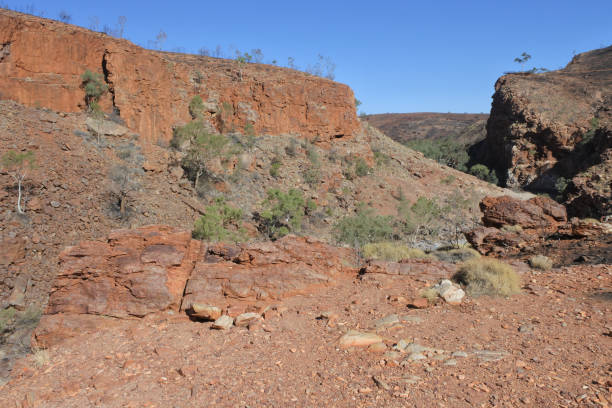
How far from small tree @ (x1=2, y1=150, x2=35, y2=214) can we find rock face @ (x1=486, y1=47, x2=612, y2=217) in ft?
141

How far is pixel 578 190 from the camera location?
17.5 metres

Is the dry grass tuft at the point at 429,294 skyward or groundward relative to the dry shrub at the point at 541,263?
skyward

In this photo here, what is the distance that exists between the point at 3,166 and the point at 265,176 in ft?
51.1

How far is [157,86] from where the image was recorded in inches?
982

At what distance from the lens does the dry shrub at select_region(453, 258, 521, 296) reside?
6.12m

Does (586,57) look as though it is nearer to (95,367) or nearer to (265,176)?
(265,176)

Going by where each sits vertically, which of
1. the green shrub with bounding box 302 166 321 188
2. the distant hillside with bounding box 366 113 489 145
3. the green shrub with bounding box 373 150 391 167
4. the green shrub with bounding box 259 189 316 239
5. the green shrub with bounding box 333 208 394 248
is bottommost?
the green shrub with bounding box 333 208 394 248

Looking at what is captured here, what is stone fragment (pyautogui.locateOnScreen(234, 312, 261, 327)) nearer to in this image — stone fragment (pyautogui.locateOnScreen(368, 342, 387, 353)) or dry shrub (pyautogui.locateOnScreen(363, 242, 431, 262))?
stone fragment (pyautogui.locateOnScreen(368, 342, 387, 353))

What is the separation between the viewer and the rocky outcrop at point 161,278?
539cm

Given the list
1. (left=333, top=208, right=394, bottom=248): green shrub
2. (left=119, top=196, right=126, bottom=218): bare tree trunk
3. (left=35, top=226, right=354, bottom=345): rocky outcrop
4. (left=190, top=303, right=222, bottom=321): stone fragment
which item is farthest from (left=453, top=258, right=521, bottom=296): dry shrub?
(left=119, top=196, right=126, bottom=218): bare tree trunk

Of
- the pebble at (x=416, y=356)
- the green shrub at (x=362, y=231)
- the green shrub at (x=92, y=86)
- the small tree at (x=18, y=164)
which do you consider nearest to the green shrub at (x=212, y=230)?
the green shrub at (x=362, y=231)

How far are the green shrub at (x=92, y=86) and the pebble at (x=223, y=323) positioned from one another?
2135 cm

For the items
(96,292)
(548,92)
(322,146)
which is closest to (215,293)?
(96,292)

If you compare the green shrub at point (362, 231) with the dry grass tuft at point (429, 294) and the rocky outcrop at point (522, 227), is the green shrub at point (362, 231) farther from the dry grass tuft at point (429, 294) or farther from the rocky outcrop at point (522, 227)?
the dry grass tuft at point (429, 294)
